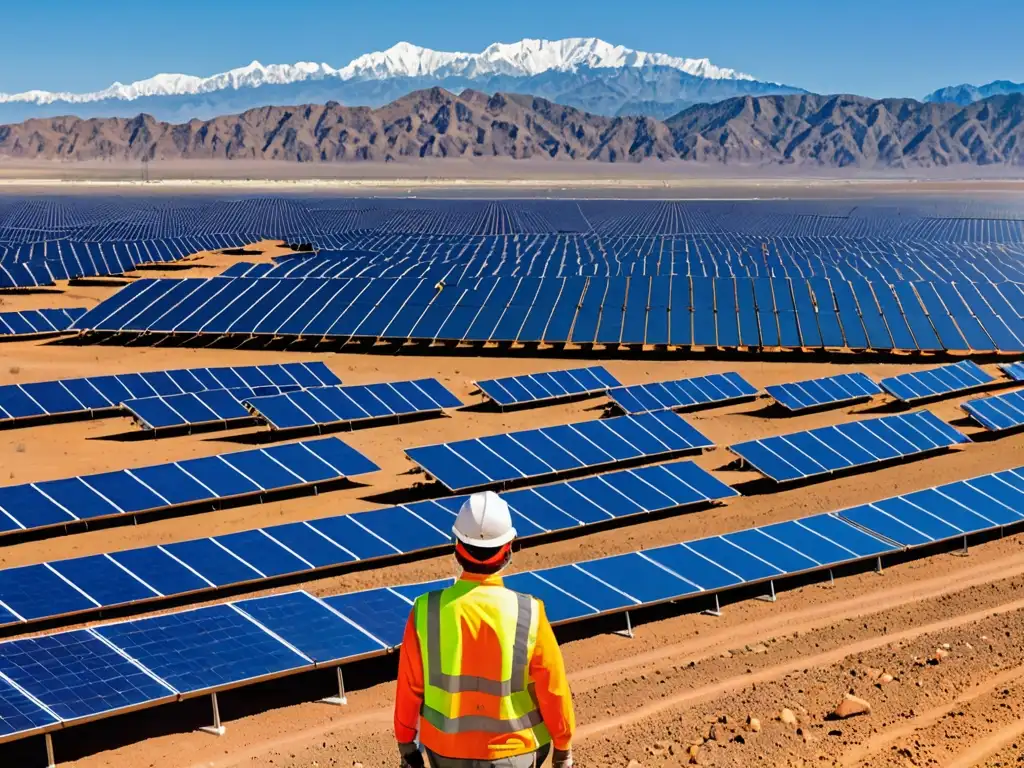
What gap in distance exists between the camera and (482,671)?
18.9 feet

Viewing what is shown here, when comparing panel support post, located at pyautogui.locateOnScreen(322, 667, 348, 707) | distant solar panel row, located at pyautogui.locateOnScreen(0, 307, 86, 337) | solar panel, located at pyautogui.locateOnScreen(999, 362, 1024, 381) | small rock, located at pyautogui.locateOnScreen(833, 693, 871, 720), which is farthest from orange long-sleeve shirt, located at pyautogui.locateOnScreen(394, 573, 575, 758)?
distant solar panel row, located at pyautogui.locateOnScreen(0, 307, 86, 337)

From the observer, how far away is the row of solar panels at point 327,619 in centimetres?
1321

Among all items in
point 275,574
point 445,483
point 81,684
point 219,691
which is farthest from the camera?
point 445,483

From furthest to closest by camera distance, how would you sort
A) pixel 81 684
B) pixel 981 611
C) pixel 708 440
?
pixel 708 440 → pixel 981 611 → pixel 81 684

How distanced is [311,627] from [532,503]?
7029 millimetres

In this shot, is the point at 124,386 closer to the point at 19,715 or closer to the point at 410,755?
the point at 19,715

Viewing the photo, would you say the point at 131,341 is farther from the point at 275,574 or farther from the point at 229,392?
the point at 275,574

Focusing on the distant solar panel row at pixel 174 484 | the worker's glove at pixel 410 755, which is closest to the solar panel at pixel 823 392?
the distant solar panel row at pixel 174 484

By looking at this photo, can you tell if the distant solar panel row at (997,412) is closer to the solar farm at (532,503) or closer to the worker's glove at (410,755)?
the solar farm at (532,503)

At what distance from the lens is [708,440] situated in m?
27.9

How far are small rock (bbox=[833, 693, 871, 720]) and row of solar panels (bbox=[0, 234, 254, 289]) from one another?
50315 mm

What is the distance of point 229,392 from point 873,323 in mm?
22211

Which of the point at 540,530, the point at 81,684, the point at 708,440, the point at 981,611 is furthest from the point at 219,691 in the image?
the point at 708,440

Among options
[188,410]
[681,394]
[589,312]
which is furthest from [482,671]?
[589,312]
